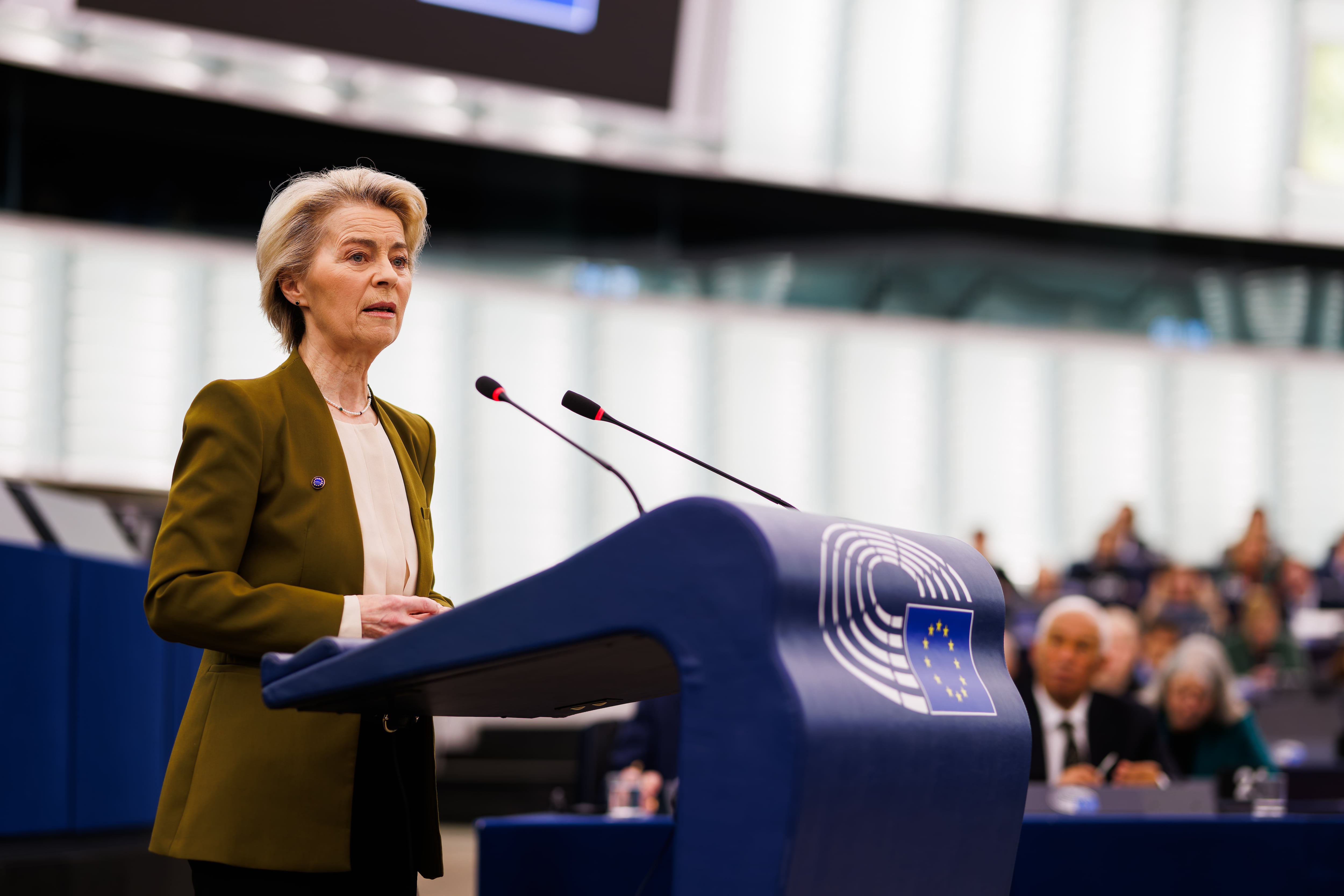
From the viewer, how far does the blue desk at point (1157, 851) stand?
1.90 metres

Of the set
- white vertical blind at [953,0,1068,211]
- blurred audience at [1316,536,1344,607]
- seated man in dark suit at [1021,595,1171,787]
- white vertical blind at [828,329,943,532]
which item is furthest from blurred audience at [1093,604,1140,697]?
white vertical blind at [953,0,1068,211]

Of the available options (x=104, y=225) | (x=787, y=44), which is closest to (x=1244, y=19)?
(x=787, y=44)

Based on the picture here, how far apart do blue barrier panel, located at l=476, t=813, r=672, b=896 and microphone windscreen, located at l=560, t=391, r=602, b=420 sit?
636 mm

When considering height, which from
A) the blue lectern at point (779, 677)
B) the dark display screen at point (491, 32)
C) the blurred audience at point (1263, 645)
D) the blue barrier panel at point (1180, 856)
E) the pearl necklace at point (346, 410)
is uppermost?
the dark display screen at point (491, 32)

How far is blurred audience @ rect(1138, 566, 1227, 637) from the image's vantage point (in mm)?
7094

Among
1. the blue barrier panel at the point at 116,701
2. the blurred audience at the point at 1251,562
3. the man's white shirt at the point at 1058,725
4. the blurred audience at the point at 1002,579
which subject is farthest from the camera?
the blurred audience at the point at 1251,562

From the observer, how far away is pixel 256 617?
1139mm

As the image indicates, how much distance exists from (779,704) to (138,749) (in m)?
3.40

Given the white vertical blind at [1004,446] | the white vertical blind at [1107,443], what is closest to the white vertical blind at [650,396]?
the white vertical blind at [1004,446]

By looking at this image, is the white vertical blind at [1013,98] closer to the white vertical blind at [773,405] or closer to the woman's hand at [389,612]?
the white vertical blind at [773,405]

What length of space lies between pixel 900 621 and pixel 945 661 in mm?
71

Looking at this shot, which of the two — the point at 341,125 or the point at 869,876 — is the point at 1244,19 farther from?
the point at 869,876

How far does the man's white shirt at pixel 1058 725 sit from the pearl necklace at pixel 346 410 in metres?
2.68

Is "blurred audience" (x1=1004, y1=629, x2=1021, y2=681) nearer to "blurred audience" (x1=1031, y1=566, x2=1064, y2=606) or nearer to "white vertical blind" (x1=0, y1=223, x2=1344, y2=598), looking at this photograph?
"blurred audience" (x1=1031, y1=566, x2=1064, y2=606)
